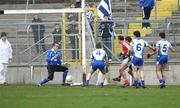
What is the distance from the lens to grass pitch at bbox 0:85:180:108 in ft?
60.1

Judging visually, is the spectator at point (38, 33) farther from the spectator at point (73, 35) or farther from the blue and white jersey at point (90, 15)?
the blue and white jersey at point (90, 15)

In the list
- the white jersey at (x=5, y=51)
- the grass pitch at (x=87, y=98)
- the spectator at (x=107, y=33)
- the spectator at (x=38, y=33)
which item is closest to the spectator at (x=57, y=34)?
the spectator at (x=38, y=33)

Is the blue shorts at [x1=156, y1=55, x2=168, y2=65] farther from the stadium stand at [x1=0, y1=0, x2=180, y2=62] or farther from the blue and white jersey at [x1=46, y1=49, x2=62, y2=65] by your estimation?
the blue and white jersey at [x1=46, y1=49, x2=62, y2=65]

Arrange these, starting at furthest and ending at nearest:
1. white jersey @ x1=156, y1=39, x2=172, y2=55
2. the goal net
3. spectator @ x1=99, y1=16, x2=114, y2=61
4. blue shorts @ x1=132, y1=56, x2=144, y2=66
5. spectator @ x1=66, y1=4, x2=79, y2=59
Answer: spectator @ x1=99, y1=16, x2=114, y2=61, spectator @ x1=66, y1=4, x2=79, y2=59, the goal net, white jersey @ x1=156, y1=39, x2=172, y2=55, blue shorts @ x1=132, y1=56, x2=144, y2=66

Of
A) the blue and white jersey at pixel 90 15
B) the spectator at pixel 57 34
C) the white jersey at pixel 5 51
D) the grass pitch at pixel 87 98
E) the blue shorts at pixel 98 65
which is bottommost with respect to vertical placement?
the grass pitch at pixel 87 98

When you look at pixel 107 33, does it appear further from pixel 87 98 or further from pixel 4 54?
pixel 87 98

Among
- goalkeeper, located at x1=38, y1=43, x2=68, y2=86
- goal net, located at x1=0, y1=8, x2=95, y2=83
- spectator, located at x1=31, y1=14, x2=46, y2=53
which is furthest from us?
spectator, located at x1=31, y1=14, x2=46, y2=53

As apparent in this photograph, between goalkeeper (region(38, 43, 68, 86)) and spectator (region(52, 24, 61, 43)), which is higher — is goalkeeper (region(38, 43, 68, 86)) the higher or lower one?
the lower one

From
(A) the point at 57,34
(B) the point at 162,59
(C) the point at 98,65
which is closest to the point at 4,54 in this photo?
(A) the point at 57,34

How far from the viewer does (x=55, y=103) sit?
18906mm

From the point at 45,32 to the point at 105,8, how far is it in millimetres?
2887

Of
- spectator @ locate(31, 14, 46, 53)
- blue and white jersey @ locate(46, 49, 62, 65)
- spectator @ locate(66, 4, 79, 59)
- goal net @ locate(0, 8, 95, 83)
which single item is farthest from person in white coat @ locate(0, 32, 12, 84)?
spectator @ locate(66, 4, 79, 59)

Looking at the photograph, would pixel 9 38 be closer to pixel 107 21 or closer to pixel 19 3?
pixel 107 21

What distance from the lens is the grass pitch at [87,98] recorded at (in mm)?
18312
